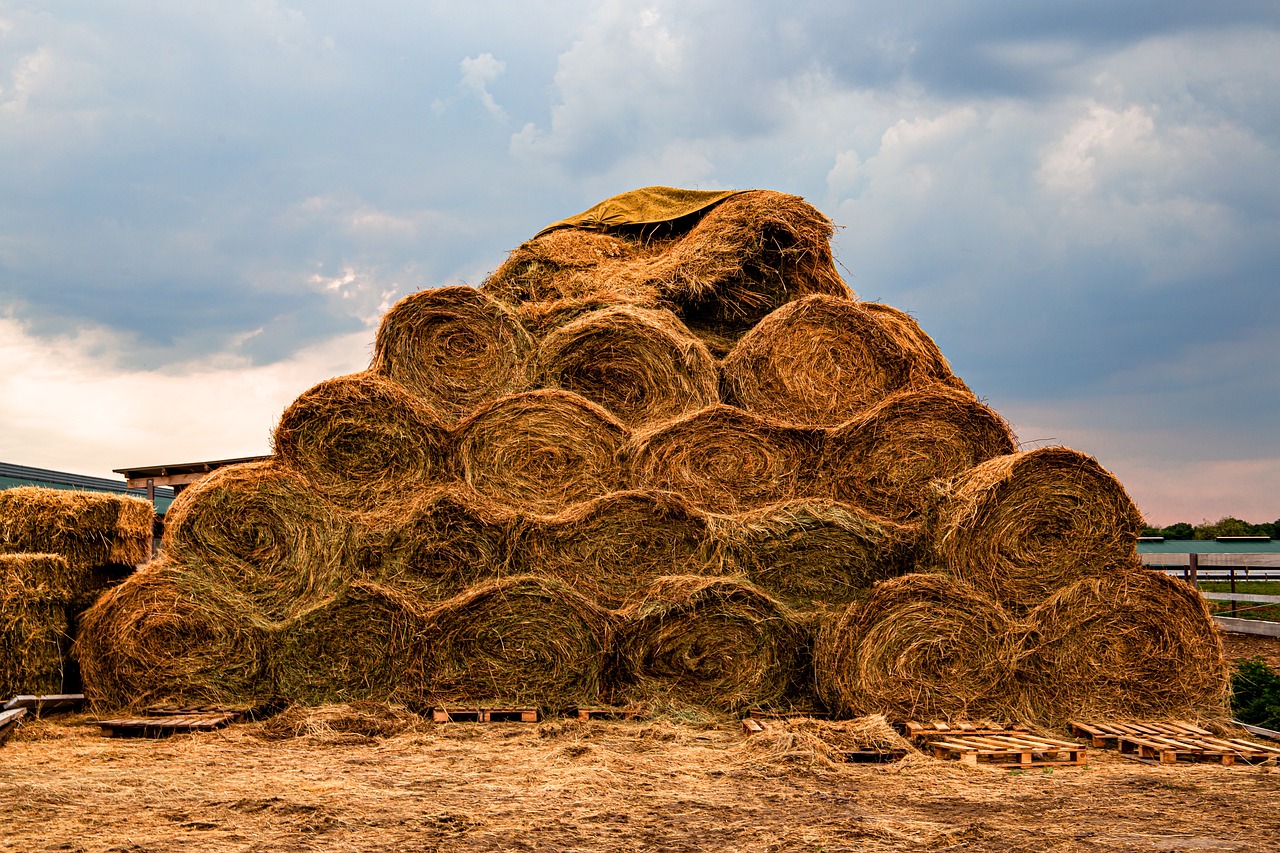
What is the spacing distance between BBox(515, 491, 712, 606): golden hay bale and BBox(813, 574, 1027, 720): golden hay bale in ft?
4.78

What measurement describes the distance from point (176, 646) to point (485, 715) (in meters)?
2.61

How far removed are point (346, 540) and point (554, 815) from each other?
4019mm

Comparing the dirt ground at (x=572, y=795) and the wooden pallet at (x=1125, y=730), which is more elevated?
the wooden pallet at (x=1125, y=730)

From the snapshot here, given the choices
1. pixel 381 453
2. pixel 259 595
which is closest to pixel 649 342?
pixel 381 453

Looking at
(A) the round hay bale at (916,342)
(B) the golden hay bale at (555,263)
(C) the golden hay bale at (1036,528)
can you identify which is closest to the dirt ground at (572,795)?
(C) the golden hay bale at (1036,528)

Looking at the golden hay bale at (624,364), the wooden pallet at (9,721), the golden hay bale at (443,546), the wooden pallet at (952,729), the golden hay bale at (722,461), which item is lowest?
the wooden pallet at (9,721)

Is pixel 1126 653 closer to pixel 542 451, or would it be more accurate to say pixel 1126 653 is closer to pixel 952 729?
pixel 952 729

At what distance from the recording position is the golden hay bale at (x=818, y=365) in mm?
9641

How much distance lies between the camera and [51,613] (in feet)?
28.8

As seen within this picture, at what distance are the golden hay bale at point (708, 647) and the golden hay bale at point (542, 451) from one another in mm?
1326

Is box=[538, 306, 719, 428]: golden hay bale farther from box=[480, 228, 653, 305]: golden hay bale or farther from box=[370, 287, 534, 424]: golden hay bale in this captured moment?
box=[480, 228, 653, 305]: golden hay bale

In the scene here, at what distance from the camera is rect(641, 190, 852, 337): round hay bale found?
1109 centimetres

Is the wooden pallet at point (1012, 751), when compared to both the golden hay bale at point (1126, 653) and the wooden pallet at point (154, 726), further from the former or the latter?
the wooden pallet at point (154, 726)

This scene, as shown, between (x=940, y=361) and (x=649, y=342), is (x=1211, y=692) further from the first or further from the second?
(x=649, y=342)
